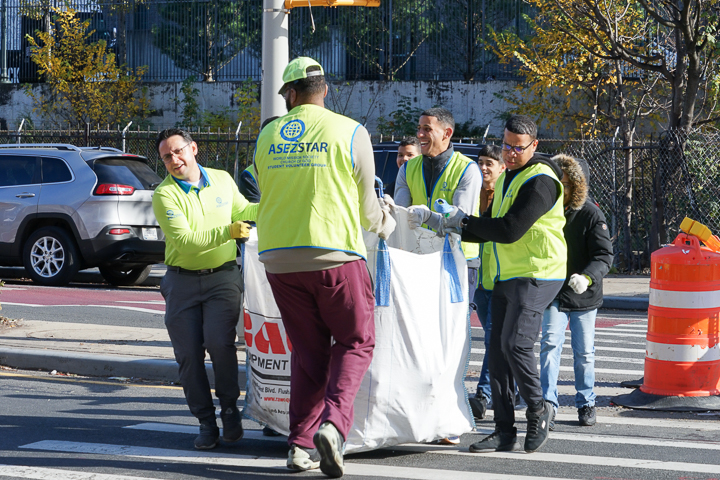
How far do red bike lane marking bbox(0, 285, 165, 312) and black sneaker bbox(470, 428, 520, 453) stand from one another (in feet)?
21.6

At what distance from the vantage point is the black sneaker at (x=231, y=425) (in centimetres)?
511

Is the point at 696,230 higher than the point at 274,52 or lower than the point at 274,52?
lower

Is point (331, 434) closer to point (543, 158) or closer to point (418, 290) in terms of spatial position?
point (418, 290)

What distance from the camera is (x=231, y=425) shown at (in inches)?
201

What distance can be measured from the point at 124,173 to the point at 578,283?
863cm

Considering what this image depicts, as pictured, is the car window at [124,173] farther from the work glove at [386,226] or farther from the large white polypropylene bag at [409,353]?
the work glove at [386,226]

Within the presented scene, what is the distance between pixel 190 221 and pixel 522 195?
5.97 ft

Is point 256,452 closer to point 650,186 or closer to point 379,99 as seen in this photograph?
point 650,186

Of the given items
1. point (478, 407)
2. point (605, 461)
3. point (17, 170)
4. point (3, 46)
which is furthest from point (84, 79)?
point (605, 461)

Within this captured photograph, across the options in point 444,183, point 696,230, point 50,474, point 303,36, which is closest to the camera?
point 50,474

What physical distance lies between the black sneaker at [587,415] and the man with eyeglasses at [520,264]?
0.83 metres

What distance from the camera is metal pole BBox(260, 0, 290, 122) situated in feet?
25.3

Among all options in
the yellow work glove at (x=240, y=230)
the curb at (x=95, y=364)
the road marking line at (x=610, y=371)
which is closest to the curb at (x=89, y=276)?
the curb at (x=95, y=364)

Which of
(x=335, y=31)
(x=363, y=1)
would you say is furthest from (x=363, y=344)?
(x=335, y=31)
